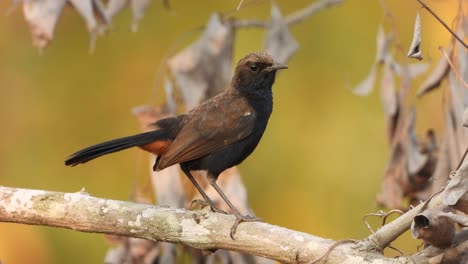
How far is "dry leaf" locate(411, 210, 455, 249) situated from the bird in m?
1.69

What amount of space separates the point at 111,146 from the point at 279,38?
4.75ft

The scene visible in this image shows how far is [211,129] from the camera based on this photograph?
5.47 meters

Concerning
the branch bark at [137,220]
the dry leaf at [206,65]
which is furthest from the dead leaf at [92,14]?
the branch bark at [137,220]

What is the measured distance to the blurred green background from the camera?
26.8 ft

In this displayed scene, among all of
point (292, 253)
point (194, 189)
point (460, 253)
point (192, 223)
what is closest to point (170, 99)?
point (194, 189)

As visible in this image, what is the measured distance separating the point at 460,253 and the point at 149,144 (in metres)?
2.17

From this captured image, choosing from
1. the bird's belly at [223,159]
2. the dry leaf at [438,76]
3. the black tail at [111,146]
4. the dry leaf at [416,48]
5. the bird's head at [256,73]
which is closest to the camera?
the dry leaf at [416,48]

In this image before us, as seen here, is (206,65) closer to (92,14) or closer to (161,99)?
(92,14)

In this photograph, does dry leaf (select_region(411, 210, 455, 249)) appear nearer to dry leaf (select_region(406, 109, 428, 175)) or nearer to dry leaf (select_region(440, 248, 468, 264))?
dry leaf (select_region(440, 248, 468, 264))

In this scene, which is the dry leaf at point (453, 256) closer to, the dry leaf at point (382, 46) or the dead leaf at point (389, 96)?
the dead leaf at point (389, 96)

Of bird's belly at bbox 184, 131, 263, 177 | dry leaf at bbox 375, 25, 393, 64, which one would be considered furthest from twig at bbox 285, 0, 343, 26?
bird's belly at bbox 184, 131, 263, 177

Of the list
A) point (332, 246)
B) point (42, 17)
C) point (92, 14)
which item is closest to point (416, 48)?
point (332, 246)

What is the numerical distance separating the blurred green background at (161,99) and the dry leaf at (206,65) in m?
2.17

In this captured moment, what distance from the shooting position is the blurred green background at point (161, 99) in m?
8.17
